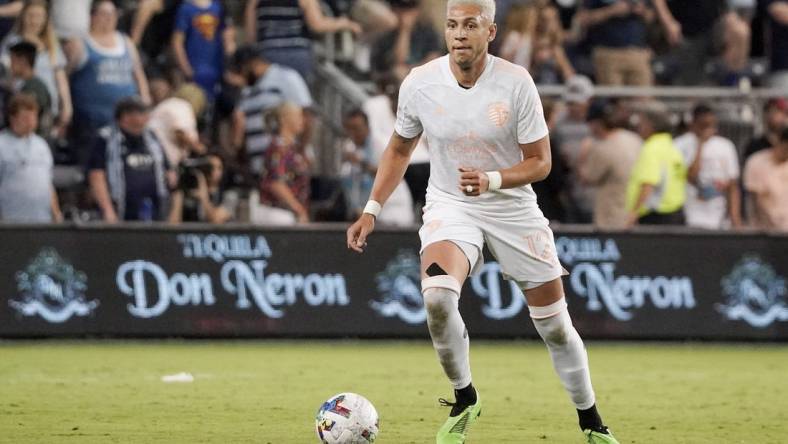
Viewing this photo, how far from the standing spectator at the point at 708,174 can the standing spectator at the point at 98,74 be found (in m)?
5.86

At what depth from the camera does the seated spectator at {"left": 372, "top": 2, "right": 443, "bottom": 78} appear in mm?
17938

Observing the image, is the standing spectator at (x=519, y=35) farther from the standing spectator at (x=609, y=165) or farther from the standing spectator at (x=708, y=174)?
the standing spectator at (x=708, y=174)

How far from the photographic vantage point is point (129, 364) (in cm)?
1312

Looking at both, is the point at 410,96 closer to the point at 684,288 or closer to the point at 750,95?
the point at 684,288

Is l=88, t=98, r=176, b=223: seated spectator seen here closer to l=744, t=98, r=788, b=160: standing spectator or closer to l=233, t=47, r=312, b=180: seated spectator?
l=233, t=47, r=312, b=180: seated spectator

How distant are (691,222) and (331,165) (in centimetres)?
404

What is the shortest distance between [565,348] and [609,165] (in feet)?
27.8

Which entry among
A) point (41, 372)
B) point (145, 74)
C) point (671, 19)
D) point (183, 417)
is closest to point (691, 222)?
point (671, 19)

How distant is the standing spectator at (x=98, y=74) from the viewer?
1627cm

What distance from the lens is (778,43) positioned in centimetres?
1881

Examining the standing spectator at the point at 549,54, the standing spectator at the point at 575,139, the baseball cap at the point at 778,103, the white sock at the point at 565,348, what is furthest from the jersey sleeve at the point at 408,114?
the baseball cap at the point at 778,103

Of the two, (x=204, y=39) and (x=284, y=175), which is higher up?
(x=204, y=39)

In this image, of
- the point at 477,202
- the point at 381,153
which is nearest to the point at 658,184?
the point at 381,153

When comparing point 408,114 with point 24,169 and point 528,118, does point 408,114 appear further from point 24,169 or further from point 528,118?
point 24,169
